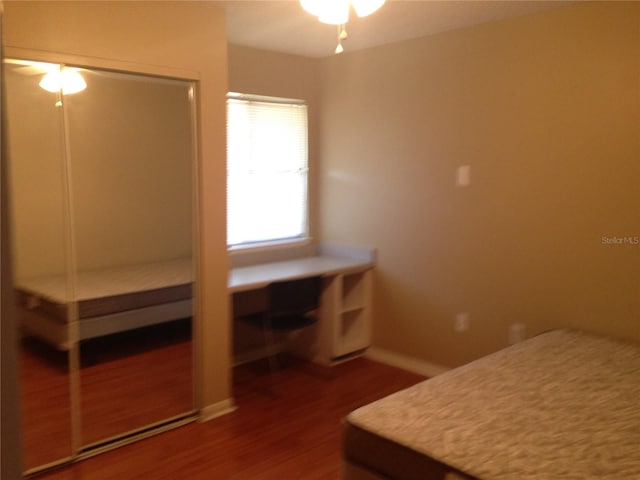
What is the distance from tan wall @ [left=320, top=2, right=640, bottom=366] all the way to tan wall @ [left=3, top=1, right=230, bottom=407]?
4.63 ft

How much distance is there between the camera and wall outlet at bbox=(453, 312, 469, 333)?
377 cm

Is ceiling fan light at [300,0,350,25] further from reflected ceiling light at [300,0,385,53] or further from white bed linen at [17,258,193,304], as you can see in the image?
white bed linen at [17,258,193,304]

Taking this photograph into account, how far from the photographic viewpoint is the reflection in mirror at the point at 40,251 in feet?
8.39

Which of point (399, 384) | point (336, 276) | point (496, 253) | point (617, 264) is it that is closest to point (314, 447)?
point (399, 384)

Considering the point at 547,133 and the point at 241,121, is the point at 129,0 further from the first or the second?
the point at 547,133

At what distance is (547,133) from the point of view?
3268 mm

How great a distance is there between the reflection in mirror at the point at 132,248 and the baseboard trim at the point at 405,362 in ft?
5.35

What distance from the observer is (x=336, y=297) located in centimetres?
408

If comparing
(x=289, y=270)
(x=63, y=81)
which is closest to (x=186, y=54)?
(x=63, y=81)

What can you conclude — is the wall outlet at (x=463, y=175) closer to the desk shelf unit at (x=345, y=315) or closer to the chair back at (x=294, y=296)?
the desk shelf unit at (x=345, y=315)

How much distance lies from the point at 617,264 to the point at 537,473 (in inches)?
68.3

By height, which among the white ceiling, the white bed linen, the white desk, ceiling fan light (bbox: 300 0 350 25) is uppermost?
the white ceiling

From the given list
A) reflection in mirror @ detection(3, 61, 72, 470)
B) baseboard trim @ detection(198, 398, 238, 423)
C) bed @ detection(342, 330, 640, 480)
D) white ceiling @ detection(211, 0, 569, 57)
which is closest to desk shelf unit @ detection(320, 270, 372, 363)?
baseboard trim @ detection(198, 398, 238, 423)

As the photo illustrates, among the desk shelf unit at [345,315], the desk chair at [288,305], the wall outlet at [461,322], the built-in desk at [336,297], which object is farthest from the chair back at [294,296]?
the wall outlet at [461,322]
